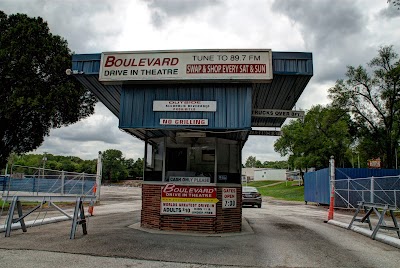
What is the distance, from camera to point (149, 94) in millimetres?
10086

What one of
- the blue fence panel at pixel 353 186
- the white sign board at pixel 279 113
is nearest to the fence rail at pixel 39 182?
the white sign board at pixel 279 113

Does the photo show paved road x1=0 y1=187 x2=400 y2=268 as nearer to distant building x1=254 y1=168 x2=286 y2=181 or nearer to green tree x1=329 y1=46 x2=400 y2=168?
green tree x1=329 y1=46 x2=400 y2=168

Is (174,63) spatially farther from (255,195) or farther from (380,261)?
(255,195)

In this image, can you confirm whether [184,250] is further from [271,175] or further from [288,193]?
[271,175]

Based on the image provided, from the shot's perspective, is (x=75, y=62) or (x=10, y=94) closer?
(x=75, y=62)

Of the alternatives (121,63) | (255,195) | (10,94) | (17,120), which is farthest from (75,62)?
(255,195)

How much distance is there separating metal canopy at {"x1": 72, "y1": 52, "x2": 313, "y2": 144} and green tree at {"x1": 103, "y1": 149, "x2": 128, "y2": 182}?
439ft

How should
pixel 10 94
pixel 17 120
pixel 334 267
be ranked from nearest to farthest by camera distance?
pixel 334 267 < pixel 10 94 < pixel 17 120

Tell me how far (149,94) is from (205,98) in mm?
1628

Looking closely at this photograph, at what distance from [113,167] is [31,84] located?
127849 millimetres

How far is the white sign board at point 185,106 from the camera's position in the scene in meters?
9.73

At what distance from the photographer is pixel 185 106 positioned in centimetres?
980

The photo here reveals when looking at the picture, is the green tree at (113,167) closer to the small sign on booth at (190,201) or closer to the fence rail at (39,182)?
the fence rail at (39,182)

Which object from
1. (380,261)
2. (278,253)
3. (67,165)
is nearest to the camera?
(380,261)
